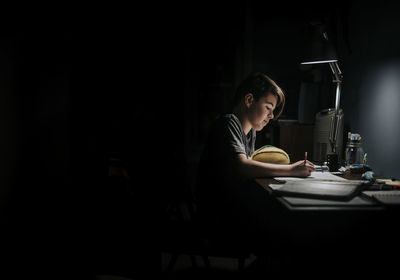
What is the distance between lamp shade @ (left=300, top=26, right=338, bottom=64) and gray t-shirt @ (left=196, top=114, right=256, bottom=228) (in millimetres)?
801

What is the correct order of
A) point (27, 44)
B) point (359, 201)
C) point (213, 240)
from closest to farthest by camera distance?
point (359, 201) → point (27, 44) → point (213, 240)

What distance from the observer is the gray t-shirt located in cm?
198

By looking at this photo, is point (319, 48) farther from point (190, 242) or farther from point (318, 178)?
point (190, 242)

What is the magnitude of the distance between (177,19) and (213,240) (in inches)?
131

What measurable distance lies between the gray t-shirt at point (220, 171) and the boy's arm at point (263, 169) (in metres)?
0.04

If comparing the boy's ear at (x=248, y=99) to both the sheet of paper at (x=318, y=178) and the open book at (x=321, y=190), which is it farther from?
the open book at (x=321, y=190)

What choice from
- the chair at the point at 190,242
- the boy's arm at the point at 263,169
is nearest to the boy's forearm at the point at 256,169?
the boy's arm at the point at 263,169

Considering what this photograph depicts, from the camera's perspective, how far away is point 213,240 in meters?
1.90

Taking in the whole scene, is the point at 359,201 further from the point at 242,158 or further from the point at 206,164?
the point at 206,164

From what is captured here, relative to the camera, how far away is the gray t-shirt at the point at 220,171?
198 centimetres

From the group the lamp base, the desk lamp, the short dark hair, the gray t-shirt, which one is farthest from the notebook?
the desk lamp

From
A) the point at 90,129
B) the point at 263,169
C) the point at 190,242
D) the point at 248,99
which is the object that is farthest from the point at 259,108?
the point at 90,129

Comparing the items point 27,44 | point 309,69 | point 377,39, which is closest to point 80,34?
point 27,44

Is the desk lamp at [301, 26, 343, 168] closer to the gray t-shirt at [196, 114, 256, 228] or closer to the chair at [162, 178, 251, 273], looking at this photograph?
the gray t-shirt at [196, 114, 256, 228]
